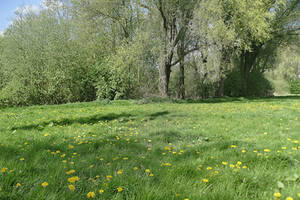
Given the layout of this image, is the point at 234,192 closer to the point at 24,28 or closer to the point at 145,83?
the point at 145,83

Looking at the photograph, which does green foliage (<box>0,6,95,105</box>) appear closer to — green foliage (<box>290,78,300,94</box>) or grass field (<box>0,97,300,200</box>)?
grass field (<box>0,97,300,200</box>)

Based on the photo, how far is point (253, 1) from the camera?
1317 cm

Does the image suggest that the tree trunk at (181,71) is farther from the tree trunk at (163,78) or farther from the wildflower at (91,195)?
the wildflower at (91,195)

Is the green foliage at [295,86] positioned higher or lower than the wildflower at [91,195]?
higher

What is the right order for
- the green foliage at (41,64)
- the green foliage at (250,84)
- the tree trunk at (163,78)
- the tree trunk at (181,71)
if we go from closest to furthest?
the green foliage at (41,64) → the tree trunk at (163,78) → the tree trunk at (181,71) → the green foliage at (250,84)

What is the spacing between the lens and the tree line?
1350 centimetres

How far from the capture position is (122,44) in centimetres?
1459

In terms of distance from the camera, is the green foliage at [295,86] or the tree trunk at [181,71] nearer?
the tree trunk at [181,71]

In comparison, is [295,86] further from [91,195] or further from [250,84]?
[91,195]

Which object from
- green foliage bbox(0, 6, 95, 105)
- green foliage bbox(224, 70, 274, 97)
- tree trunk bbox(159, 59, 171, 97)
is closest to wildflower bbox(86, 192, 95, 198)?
tree trunk bbox(159, 59, 171, 97)

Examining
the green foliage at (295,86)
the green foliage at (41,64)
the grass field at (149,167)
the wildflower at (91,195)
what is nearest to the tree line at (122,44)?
the green foliage at (41,64)

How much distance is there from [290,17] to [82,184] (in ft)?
73.6

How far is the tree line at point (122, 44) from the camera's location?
44.3 feet

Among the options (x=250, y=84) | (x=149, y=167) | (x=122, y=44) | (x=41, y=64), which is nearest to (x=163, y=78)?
(x=122, y=44)
